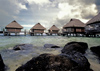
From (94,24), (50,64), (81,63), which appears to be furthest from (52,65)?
(94,24)

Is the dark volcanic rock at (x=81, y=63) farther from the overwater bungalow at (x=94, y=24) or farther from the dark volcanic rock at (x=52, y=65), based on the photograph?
the overwater bungalow at (x=94, y=24)

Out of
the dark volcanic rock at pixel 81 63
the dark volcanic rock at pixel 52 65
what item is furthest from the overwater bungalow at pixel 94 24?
the dark volcanic rock at pixel 52 65

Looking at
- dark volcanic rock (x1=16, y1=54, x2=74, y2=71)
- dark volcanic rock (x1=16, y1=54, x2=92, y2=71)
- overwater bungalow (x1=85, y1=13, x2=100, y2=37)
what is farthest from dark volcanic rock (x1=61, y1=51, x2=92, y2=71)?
overwater bungalow (x1=85, y1=13, x2=100, y2=37)

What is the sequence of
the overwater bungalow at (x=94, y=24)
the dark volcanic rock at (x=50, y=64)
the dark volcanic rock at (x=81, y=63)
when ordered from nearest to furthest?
the dark volcanic rock at (x=50, y=64), the dark volcanic rock at (x=81, y=63), the overwater bungalow at (x=94, y=24)

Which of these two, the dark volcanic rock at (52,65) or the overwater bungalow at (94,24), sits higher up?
the overwater bungalow at (94,24)

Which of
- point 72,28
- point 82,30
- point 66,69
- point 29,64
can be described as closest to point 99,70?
point 66,69

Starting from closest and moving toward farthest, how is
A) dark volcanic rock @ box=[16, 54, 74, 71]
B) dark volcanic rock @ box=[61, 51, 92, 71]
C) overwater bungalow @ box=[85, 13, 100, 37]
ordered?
dark volcanic rock @ box=[16, 54, 74, 71]
dark volcanic rock @ box=[61, 51, 92, 71]
overwater bungalow @ box=[85, 13, 100, 37]

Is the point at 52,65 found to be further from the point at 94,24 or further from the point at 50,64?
the point at 94,24

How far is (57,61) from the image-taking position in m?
1.57

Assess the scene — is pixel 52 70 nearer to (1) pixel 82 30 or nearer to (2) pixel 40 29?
(1) pixel 82 30

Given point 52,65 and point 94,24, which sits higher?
point 94,24

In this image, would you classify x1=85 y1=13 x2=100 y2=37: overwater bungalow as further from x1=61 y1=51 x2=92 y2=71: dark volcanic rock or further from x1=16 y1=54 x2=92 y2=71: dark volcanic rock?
x1=16 y1=54 x2=92 y2=71: dark volcanic rock

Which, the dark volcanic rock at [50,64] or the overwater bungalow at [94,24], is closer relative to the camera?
the dark volcanic rock at [50,64]

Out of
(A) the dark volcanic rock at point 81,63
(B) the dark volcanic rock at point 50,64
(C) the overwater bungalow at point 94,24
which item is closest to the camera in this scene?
(B) the dark volcanic rock at point 50,64
